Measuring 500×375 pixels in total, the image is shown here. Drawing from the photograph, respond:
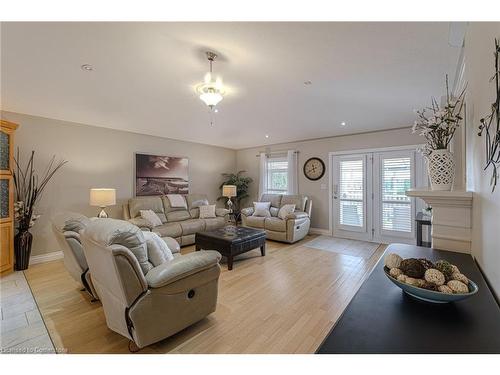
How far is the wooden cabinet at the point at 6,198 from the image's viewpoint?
3.08 meters

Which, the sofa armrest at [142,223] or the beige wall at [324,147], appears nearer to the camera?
the sofa armrest at [142,223]

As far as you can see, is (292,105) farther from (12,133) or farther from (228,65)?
(12,133)

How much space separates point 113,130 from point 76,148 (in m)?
0.74

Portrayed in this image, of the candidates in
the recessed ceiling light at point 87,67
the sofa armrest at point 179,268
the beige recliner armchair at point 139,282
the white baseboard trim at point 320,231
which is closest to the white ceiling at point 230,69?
the recessed ceiling light at point 87,67

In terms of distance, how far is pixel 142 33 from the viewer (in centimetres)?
192

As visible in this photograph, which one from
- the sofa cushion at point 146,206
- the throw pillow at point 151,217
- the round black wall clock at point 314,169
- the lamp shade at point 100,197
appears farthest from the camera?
the round black wall clock at point 314,169

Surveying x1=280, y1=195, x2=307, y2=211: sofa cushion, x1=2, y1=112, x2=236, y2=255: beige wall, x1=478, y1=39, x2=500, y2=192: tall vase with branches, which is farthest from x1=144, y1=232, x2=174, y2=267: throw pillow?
x1=280, y1=195, x2=307, y2=211: sofa cushion

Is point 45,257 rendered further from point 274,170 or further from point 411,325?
point 274,170

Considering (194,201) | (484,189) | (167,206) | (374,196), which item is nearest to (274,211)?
(194,201)

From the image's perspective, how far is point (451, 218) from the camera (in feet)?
5.29

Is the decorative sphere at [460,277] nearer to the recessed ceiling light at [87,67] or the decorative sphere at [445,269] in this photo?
the decorative sphere at [445,269]

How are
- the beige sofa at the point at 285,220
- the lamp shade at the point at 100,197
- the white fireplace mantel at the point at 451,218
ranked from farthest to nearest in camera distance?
1. the beige sofa at the point at 285,220
2. the lamp shade at the point at 100,197
3. the white fireplace mantel at the point at 451,218

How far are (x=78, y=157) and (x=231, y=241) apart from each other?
319cm
